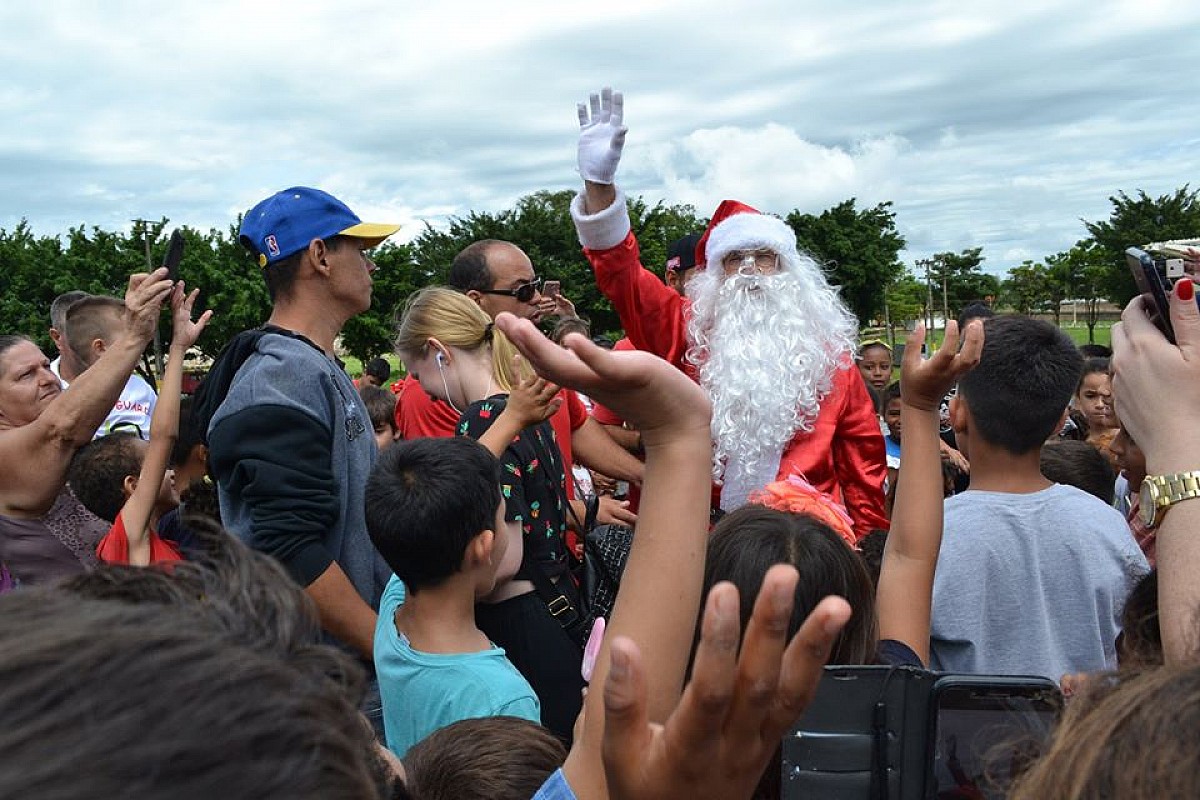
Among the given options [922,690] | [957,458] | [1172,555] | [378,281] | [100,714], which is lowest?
[957,458]

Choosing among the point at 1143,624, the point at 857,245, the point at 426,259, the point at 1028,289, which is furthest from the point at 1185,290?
the point at 1028,289

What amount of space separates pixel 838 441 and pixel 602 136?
1448 mm

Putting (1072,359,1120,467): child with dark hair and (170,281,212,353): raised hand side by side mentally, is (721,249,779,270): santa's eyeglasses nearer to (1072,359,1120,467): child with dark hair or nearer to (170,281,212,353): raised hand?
(170,281,212,353): raised hand

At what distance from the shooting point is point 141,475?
3156mm

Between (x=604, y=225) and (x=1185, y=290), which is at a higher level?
(x=604, y=225)

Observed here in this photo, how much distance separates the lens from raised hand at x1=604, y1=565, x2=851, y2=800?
0.80m

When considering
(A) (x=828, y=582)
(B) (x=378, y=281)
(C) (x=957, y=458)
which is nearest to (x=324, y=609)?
(A) (x=828, y=582)

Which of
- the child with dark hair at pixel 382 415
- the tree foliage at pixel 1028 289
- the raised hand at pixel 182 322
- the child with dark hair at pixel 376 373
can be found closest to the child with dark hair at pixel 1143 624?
the raised hand at pixel 182 322

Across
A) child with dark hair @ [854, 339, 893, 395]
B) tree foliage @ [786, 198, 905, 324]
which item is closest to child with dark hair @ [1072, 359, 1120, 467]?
child with dark hair @ [854, 339, 893, 395]

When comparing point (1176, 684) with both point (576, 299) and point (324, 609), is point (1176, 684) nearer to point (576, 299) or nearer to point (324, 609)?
point (324, 609)

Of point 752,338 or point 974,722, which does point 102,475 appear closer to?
point 752,338

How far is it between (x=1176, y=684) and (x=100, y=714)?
796mm

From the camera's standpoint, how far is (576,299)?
39750mm

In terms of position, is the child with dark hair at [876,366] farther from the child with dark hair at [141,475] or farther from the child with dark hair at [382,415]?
the child with dark hair at [141,475]
